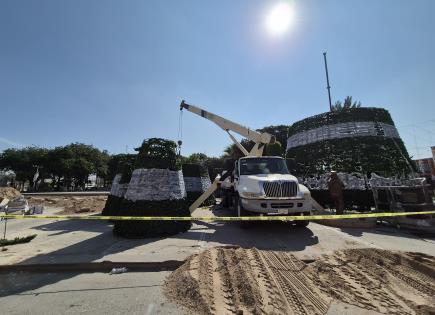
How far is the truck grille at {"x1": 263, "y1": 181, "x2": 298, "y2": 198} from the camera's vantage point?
8.41 meters

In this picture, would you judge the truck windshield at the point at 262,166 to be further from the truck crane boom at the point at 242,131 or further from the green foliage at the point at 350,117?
the green foliage at the point at 350,117

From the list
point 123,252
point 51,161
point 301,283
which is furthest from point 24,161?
point 301,283

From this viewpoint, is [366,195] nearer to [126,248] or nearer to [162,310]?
[126,248]

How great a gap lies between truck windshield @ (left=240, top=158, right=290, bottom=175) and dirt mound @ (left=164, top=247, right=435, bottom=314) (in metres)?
4.37

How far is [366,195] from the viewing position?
1310 centimetres

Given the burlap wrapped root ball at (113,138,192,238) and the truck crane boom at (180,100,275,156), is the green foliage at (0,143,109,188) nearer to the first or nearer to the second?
the truck crane boom at (180,100,275,156)

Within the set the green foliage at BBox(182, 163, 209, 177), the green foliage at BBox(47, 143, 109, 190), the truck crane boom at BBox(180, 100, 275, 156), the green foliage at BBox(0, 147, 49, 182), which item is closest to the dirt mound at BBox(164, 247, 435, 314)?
the truck crane boom at BBox(180, 100, 275, 156)

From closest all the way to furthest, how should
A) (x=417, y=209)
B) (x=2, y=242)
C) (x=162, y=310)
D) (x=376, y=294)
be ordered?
1. (x=162, y=310)
2. (x=376, y=294)
3. (x=2, y=242)
4. (x=417, y=209)

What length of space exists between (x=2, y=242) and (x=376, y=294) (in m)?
9.59

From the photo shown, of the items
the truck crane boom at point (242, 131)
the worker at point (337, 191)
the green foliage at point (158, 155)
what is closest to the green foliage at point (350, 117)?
the truck crane boom at point (242, 131)

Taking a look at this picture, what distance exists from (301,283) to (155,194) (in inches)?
217

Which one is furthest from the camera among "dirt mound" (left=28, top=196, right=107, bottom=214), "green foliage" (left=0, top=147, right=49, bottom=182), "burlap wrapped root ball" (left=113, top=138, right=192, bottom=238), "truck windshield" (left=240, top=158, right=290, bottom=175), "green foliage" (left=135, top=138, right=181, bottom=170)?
"green foliage" (left=0, top=147, right=49, bottom=182)

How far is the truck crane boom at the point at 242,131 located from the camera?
13.7m

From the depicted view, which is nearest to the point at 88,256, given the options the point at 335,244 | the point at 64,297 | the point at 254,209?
the point at 64,297
